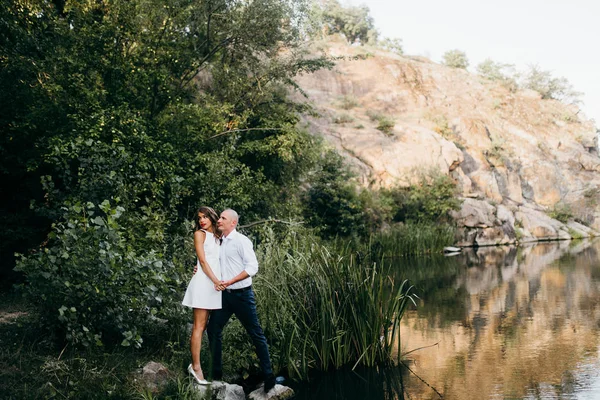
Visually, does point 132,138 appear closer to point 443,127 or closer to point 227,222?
point 227,222

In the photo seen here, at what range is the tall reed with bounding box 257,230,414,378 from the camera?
301 inches

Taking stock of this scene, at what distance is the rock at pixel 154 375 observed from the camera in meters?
6.15

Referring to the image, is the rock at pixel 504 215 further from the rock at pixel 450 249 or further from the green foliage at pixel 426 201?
the rock at pixel 450 249

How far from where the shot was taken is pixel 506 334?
10000mm

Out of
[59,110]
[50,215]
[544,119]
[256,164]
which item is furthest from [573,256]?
[544,119]

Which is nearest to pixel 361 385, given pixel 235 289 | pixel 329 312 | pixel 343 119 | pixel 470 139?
pixel 329 312

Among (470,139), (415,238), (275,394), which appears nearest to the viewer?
(275,394)

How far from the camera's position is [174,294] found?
25.8 feet

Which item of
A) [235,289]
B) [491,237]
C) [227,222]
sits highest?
[227,222]

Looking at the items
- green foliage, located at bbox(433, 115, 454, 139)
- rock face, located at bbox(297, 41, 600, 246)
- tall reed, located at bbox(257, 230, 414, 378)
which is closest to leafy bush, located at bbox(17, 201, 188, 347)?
tall reed, located at bbox(257, 230, 414, 378)

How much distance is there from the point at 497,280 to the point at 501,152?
1184 inches

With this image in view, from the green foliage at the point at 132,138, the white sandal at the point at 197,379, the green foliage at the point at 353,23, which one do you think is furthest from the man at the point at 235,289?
the green foliage at the point at 353,23

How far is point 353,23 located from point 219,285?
53.7 m

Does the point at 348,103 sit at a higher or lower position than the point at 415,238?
higher
